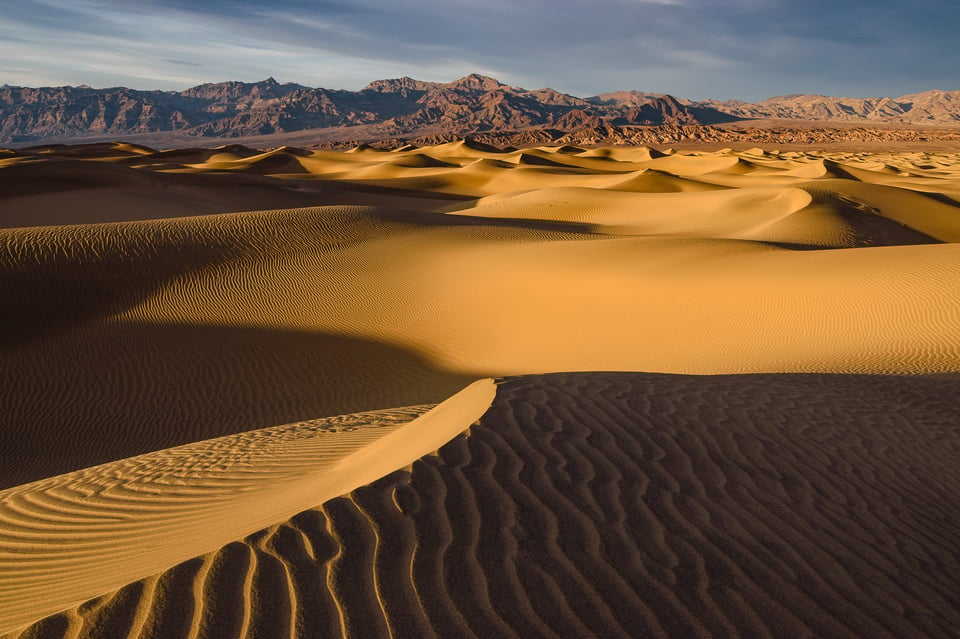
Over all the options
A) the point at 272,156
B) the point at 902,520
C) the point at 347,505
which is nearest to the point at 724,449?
the point at 902,520

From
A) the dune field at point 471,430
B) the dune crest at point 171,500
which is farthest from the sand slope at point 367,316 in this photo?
the dune crest at point 171,500

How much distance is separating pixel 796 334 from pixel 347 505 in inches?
358

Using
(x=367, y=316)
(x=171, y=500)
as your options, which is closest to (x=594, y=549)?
(x=171, y=500)

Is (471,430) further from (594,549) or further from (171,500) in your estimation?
(171,500)

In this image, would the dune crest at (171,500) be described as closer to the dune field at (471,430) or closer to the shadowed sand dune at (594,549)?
the dune field at (471,430)

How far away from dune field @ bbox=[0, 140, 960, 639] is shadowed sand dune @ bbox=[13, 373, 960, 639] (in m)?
0.02

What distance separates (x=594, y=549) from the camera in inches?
113

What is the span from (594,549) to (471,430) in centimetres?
131

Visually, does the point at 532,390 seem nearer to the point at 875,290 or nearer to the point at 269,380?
the point at 269,380

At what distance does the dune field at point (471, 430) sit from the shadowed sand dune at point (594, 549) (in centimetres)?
2

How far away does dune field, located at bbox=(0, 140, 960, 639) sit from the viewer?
8.49ft

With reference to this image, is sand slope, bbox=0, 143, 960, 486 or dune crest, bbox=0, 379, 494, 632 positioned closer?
dune crest, bbox=0, 379, 494, 632

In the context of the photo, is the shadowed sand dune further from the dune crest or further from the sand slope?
the sand slope

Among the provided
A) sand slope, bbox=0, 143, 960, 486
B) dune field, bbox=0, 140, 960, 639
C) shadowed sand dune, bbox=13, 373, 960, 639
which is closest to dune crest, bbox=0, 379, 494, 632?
dune field, bbox=0, 140, 960, 639
